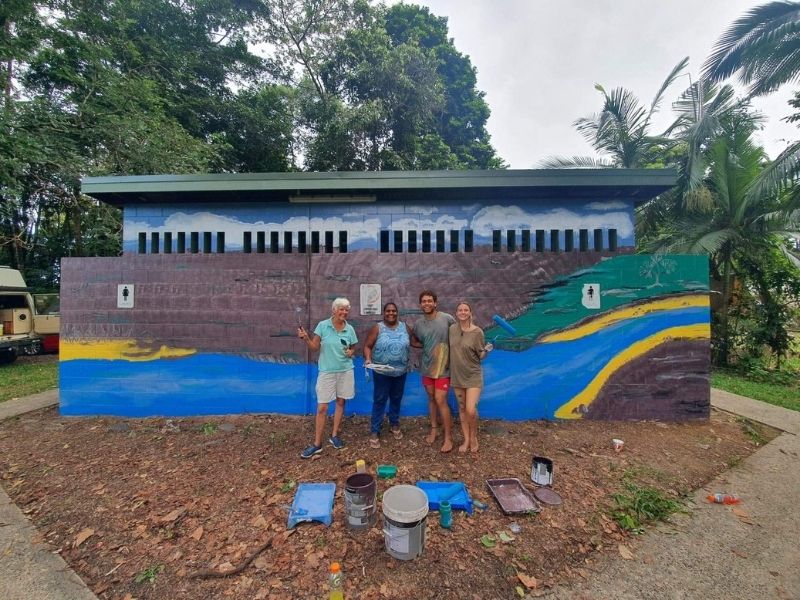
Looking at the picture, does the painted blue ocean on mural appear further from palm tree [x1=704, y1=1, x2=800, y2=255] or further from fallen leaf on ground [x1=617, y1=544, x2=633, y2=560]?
palm tree [x1=704, y1=1, x2=800, y2=255]

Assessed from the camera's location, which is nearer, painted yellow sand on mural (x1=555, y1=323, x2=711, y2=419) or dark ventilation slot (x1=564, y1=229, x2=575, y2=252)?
painted yellow sand on mural (x1=555, y1=323, x2=711, y2=419)

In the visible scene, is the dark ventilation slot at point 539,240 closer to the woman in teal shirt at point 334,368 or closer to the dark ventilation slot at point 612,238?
the dark ventilation slot at point 612,238

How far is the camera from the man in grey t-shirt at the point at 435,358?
3623 millimetres

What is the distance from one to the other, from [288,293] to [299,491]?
2.40m

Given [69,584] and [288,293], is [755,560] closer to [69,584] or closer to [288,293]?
[69,584]

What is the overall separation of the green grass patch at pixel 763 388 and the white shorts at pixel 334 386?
671cm

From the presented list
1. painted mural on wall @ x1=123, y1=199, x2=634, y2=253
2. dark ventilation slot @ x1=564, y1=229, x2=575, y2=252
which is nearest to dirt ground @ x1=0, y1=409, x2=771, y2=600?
dark ventilation slot @ x1=564, y1=229, x2=575, y2=252

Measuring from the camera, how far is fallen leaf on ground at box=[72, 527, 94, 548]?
2.47 meters

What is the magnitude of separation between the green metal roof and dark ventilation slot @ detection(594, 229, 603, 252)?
44 centimetres

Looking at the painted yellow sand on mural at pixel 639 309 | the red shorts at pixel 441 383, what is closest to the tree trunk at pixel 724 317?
the painted yellow sand on mural at pixel 639 309

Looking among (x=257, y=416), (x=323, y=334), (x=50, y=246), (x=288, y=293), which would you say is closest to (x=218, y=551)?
(x=323, y=334)

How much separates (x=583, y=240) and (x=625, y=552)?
3.36m

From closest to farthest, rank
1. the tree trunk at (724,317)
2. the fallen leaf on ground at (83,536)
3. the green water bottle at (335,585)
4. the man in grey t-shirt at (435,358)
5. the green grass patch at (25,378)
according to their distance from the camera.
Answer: the green water bottle at (335,585)
the fallen leaf on ground at (83,536)
the man in grey t-shirt at (435,358)
the green grass patch at (25,378)
the tree trunk at (724,317)

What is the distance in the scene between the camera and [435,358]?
12.0 ft
